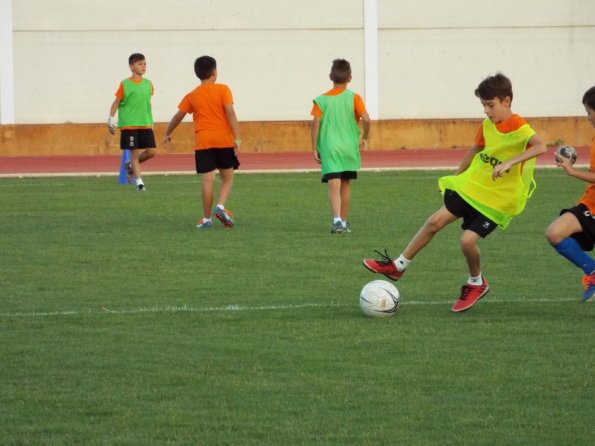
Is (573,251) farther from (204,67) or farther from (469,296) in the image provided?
(204,67)

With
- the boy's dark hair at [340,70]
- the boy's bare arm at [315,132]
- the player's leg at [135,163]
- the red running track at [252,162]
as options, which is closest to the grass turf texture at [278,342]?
the boy's bare arm at [315,132]

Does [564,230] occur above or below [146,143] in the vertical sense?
below

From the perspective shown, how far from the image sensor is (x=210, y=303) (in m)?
9.32

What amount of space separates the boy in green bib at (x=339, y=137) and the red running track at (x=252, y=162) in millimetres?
9617

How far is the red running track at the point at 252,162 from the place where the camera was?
81.1 ft

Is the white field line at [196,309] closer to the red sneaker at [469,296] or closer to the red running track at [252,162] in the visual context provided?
the red sneaker at [469,296]

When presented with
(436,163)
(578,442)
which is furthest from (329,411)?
(436,163)

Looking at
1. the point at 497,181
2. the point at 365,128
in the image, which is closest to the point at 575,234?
the point at 497,181

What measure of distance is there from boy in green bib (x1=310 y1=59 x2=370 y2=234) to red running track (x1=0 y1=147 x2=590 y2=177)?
9617 millimetres

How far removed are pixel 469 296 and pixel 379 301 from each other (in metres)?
0.63

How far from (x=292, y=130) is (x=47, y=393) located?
2415 cm

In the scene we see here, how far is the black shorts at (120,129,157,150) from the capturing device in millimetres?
20234

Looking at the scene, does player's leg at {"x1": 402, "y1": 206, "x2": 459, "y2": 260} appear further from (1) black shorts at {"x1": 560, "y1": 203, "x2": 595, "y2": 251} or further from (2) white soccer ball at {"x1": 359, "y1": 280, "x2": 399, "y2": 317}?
(1) black shorts at {"x1": 560, "y1": 203, "x2": 595, "y2": 251}

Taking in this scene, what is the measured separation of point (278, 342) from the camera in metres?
7.81
